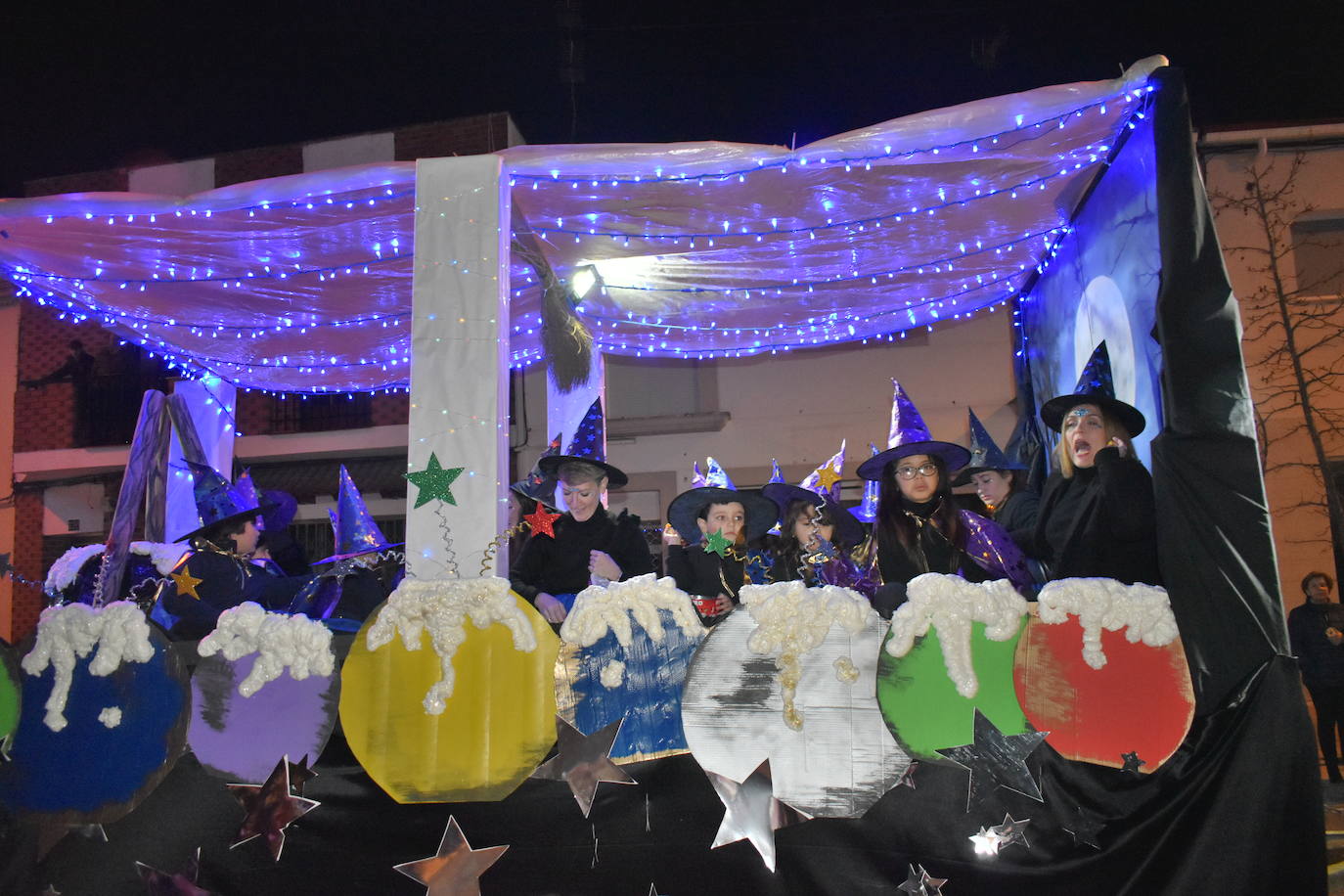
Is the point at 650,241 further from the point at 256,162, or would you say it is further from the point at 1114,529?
the point at 256,162

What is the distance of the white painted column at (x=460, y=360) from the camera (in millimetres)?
3561

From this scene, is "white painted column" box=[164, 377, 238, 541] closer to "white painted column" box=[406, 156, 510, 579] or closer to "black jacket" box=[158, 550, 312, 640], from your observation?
"black jacket" box=[158, 550, 312, 640]

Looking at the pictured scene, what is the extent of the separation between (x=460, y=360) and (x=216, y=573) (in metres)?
1.74

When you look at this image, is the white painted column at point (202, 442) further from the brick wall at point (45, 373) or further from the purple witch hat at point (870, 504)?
the brick wall at point (45, 373)

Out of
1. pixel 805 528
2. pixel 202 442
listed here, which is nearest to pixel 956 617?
pixel 805 528

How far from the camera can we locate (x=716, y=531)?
15.4 ft

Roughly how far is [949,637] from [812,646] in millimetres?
474

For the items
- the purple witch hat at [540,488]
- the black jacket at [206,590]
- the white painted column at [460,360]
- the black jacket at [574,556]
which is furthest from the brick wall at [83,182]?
the white painted column at [460,360]

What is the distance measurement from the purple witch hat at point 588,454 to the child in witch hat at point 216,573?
54.6 inches

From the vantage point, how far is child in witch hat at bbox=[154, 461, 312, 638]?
14.0 ft

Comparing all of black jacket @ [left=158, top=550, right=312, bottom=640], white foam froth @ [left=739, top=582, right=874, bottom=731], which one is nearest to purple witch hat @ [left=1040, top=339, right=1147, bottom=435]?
white foam froth @ [left=739, top=582, right=874, bottom=731]

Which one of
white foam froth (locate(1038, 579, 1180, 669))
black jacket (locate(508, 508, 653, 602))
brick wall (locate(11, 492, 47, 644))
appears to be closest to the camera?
white foam froth (locate(1038, 579, 1180, 669))

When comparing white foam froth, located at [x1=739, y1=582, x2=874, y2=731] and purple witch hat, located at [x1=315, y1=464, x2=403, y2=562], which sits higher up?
purple witch hat, located at [x1=315, y1=464, x2=403, y2=562]

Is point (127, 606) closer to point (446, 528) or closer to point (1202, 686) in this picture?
point (446, 528)
